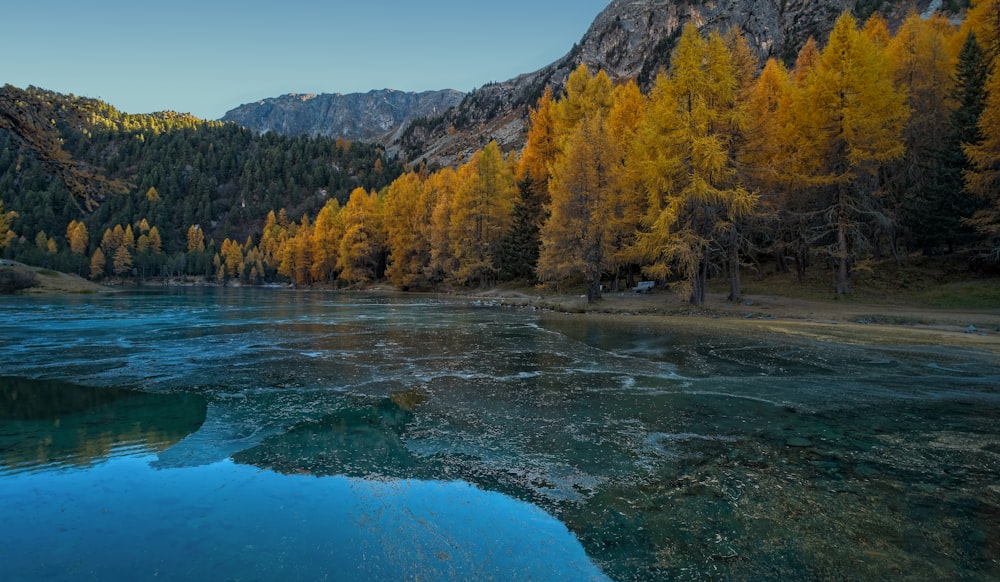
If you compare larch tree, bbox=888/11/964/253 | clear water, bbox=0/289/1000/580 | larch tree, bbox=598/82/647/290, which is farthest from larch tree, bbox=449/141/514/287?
clear water, bbox=0/289/1000/580

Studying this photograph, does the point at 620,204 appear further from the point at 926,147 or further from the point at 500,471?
the point at 500,471

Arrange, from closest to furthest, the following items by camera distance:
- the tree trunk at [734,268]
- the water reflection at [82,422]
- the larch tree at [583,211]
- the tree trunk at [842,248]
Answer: the water reflection at [82,422] → the tree trunk at [842,248] → the tree trunk at [734,268] → the larch tree at [583,211]

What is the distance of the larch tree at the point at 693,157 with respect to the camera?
78.9 feet

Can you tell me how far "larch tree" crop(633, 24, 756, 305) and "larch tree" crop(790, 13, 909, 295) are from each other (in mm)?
4095

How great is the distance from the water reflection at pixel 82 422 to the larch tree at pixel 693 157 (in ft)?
71.6

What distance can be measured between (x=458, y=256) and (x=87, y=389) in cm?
4080

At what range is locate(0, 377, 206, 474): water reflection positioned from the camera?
5598 mm

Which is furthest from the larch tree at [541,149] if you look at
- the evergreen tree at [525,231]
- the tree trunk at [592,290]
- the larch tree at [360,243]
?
the larch tree at [360,243]

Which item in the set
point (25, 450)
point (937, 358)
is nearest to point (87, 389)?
point (25, 450)

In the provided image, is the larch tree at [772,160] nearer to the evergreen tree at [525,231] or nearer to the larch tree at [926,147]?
the larch tree at [926,147]

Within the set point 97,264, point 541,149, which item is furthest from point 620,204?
point 97,264

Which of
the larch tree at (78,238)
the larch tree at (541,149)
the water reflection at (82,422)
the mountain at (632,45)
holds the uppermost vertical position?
the mountain at (632,45)

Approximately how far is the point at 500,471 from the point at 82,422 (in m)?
6.14

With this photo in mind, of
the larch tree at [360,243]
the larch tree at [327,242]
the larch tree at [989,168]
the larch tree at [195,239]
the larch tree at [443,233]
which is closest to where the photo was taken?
the larch tree at [989,168]
